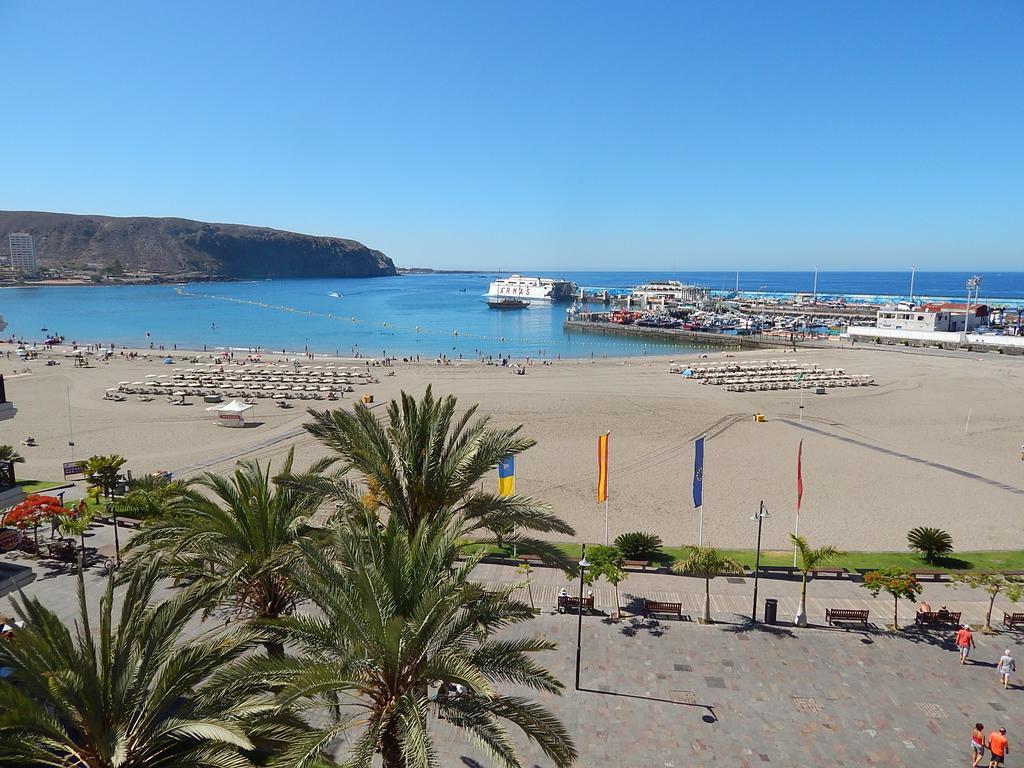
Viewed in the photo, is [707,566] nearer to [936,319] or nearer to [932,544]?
[932,544]

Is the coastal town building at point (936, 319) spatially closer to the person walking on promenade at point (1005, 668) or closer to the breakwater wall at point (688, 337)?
the breakwater wall at point (688, 337)

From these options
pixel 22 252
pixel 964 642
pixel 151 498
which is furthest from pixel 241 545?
pixel 22 252

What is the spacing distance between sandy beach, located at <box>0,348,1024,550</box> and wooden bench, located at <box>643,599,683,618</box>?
4.76m

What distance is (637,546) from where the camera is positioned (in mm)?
16453

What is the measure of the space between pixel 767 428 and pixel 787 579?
17.9 m

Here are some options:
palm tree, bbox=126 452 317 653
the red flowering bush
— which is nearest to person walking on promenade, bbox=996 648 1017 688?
palm tree, bbox=126 452 317 653

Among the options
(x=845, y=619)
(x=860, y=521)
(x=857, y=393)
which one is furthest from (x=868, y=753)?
(x=857, y=393)

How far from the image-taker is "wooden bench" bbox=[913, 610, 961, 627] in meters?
12.7

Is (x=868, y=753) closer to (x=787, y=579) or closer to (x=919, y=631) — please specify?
(x=919, y=631)

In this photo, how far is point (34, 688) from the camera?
214 inches

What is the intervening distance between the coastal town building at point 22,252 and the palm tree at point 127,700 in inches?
9183

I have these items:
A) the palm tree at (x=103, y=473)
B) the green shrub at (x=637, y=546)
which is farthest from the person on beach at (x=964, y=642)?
the palm tree at (x=103, y=473)

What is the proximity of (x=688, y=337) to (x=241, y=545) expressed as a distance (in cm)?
7846

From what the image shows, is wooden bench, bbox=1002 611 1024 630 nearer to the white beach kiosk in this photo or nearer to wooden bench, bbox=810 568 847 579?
wooden bench, bbox=810 568 847 579
